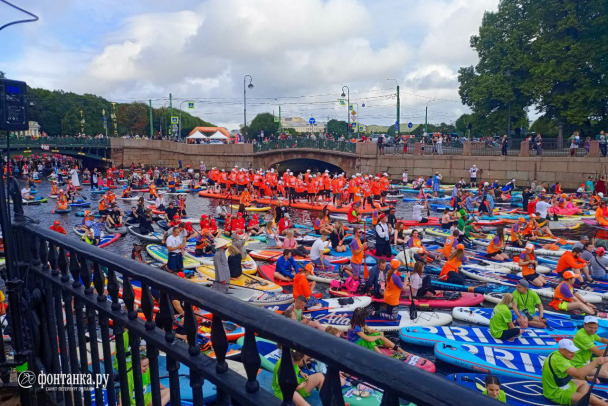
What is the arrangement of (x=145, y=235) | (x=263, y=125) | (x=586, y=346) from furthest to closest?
1. (x=263, y=125)
2. (x=145, y=235)
3. (x=586, y=346)

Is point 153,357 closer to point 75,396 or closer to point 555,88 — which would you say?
point 75,396

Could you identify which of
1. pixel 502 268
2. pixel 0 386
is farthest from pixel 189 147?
pixel 0 386

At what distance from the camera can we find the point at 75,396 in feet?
9.51

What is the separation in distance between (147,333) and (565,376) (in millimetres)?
7634

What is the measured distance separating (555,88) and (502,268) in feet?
90.0

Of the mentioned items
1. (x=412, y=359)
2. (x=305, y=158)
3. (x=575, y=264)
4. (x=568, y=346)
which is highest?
(x=305, y=158)

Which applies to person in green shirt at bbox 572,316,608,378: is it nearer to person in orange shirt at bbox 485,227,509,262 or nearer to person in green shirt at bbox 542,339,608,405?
person in green shirt at bbox 542,339,608,405

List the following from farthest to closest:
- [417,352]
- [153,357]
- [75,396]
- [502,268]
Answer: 1. [502,268]
2. [417,352]
3. [75,396]
4. [153,357]

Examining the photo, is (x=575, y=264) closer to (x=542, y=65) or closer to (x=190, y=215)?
(x=190, y=215)

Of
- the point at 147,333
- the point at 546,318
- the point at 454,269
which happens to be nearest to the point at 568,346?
the point at 546,318

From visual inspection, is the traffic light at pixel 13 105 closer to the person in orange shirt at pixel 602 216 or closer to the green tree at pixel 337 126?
the person in orange shirt at pixel 602 216

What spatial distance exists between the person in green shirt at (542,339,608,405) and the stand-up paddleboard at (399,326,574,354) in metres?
1.92

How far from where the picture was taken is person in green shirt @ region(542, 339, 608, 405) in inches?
293

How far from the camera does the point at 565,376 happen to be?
25.1 ft
